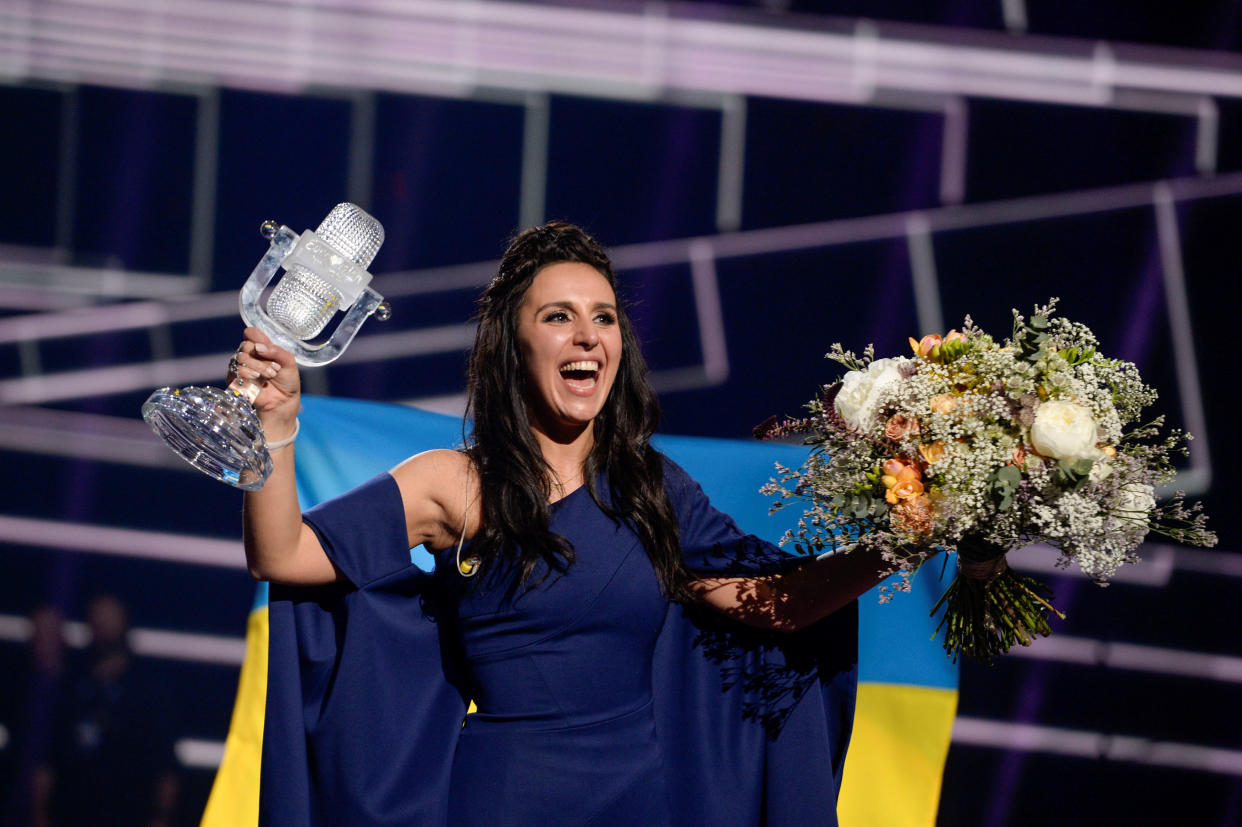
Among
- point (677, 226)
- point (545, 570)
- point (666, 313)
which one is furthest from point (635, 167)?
point (545, 570)

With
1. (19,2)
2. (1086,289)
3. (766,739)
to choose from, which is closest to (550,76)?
(19,2)

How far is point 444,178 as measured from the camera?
3.51 metres

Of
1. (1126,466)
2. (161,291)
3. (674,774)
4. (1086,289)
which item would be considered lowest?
(674,774)

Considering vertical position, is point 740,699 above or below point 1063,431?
below

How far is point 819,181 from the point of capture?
3645 millimetres

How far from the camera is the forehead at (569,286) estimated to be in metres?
1.84

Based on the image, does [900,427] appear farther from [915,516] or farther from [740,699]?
[740,699]

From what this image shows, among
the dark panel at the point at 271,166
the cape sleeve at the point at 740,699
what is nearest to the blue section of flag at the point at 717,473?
the cape sleeve at the point at 740,699

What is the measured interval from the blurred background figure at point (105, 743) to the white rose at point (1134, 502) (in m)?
3.00

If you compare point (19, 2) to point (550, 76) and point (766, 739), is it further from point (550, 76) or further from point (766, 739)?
point (766, 739)

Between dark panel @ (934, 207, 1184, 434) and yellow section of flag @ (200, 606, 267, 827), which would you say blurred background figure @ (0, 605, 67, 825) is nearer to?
yellow section of flag @ (200, 606, 267, 827)

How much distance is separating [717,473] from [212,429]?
4.86 ft

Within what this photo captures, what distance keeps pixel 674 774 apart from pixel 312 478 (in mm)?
1044

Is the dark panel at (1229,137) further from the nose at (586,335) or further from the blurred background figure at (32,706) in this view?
the blurred background figure at (32,706)
